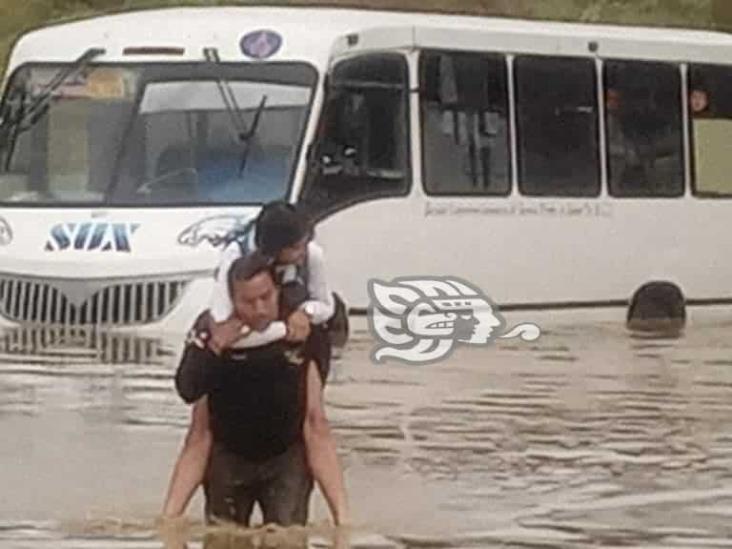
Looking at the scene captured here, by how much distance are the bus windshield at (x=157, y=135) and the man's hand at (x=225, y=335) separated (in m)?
10.2

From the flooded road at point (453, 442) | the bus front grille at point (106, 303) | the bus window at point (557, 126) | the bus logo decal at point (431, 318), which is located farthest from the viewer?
the bus window at point (557, 126)

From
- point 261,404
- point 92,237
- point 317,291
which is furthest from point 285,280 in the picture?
point 92,237

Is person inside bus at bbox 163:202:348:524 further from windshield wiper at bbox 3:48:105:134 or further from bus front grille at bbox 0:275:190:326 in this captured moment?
windshield wiper at bbox 3:48:105:134

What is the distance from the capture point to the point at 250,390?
1049 centimetres

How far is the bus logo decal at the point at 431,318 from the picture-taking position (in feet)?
69.5

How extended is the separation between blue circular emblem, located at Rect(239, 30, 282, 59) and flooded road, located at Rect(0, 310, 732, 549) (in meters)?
2.15

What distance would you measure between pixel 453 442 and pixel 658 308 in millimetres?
8688

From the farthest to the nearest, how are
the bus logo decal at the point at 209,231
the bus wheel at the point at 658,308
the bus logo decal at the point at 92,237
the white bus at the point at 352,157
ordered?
the bus wheel at the point at 658,308
the white bus at the point at 352,157
the bus logo decal at the point at 92,237
the bus logo decal at the point at 209,231

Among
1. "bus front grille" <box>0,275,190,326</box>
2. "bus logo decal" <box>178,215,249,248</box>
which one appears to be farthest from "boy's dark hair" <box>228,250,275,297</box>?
"bus logo decal" <box>178,215,249,248</box>

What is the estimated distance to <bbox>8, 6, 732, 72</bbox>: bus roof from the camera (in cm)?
2156

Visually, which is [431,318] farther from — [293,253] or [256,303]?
[256,303]

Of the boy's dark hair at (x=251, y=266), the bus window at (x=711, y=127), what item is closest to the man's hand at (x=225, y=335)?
the boy's dark hair at (x=251, y=266)

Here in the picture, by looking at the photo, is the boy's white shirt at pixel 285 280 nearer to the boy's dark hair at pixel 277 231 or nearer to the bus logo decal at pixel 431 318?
the boy's dark hair at pixel 277 231

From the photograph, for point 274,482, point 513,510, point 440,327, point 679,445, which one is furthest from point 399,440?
point 440,327
